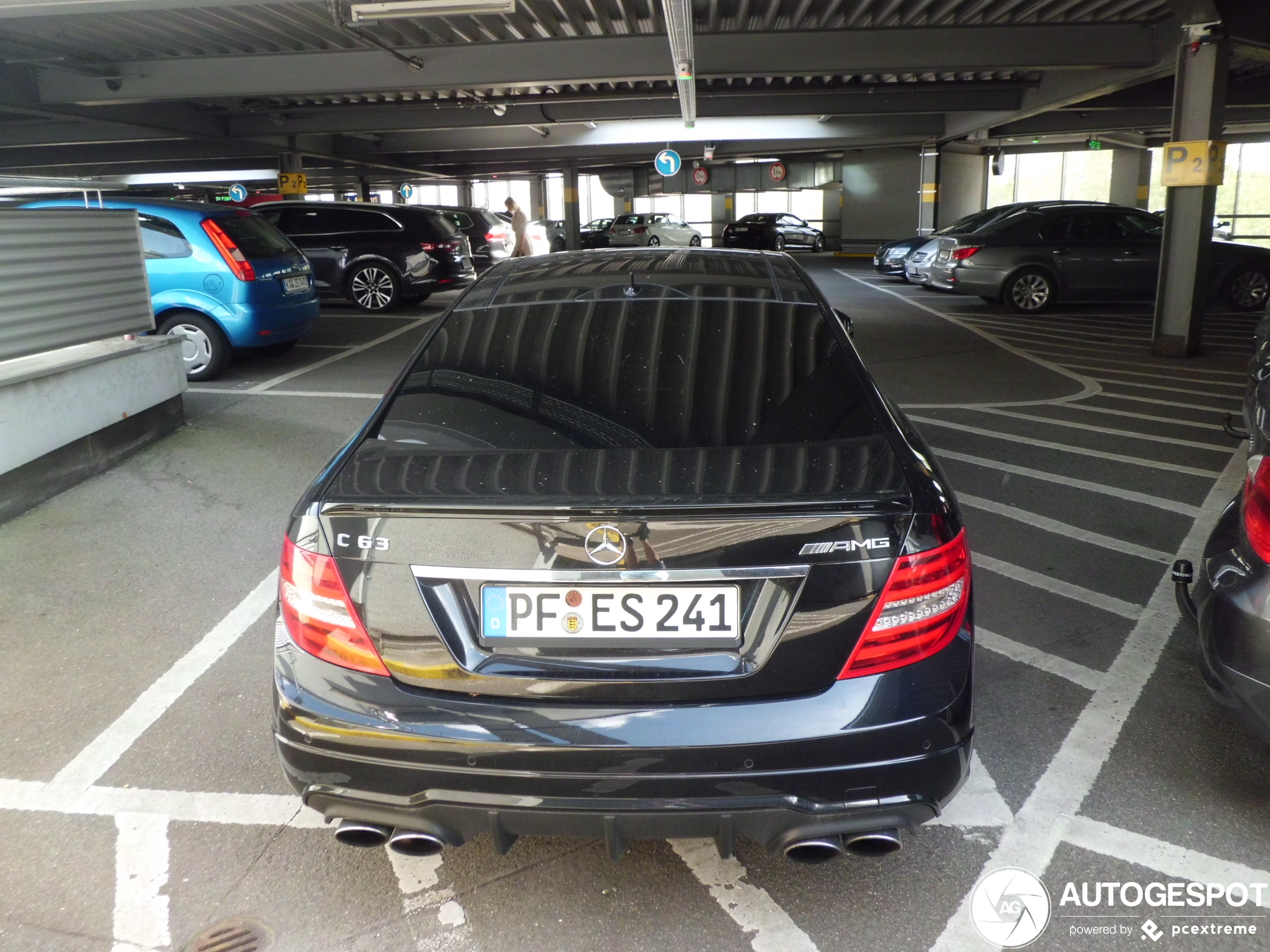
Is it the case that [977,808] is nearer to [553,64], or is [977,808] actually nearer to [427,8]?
[427,8]

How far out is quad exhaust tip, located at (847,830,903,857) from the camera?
2.13 metres

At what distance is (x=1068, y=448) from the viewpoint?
269 inches

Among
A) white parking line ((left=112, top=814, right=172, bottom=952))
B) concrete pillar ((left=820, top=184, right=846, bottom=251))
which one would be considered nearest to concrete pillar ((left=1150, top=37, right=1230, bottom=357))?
white parking line ((left=112, top=814, right=172, bottom=952))

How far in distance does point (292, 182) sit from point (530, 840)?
908 inches

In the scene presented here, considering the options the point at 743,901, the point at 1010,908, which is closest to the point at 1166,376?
the point at 1010,908

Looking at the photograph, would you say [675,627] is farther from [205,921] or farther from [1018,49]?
[1018,49]

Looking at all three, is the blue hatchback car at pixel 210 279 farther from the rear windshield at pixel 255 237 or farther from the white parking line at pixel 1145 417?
the white parking line at pixel 1145 417

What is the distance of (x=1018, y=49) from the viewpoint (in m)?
14.0

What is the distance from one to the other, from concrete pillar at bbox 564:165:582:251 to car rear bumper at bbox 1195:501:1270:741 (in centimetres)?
3269

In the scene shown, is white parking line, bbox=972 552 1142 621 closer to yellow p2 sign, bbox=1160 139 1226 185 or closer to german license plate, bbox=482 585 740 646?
german license plate, bbox=482 585 740 646

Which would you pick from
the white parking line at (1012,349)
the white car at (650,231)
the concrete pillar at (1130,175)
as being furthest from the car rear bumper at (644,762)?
the concrete pillar at (1130,175)

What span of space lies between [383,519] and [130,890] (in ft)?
4.35

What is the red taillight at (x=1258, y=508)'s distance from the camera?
2637 millimetres

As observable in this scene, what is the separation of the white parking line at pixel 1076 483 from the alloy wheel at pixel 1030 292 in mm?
9461
